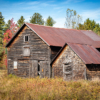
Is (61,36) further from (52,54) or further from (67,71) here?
(67,71)

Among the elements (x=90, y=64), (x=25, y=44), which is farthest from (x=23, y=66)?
(x=90, y=64)

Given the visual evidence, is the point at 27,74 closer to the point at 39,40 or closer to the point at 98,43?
the point at 39,40

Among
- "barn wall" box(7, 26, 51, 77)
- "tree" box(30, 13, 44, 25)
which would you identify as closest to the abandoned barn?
"barn wall" box(7, 26, 51, 77)

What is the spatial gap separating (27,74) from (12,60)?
9.88ft

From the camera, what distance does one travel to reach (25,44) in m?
23.5

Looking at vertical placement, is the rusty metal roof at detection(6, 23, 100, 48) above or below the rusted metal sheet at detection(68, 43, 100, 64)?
above

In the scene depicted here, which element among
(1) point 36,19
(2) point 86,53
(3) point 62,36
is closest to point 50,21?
(1) point 36,19

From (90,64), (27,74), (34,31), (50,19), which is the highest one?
(50,19)

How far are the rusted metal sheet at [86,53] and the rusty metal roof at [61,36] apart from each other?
9.37ft

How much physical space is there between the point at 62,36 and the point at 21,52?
5.53 meters

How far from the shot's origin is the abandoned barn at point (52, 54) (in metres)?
18.4

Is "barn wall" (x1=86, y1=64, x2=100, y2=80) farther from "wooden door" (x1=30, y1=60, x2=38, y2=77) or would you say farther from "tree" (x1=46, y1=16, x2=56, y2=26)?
"tree" (x1=46, y1=16, x2=56, y2=26)

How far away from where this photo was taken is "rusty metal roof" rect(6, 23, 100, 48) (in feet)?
72.8

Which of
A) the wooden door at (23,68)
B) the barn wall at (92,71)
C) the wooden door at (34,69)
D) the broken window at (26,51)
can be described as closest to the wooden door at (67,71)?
the barn wall at (92,71)
